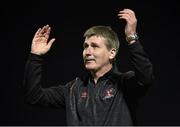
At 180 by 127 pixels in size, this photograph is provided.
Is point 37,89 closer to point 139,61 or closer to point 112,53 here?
point 112,53

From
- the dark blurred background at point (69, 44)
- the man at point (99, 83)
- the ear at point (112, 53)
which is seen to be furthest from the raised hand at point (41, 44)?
the dark blurred background at point (69, 44)

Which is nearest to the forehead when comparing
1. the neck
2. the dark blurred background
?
the neck

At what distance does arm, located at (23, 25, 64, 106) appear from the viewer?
6.66 ft

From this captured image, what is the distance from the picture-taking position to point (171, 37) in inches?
129

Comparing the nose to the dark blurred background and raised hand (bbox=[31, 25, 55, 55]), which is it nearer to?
raised hand (bbox=[31, 25, 55, 55])

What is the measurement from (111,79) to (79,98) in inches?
7.1

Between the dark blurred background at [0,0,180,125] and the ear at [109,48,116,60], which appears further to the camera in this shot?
the dark blurred background at [0,0,180,125]

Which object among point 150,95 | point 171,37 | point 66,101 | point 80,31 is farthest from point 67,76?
point 66,101

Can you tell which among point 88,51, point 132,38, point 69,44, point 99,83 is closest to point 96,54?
point 88,51

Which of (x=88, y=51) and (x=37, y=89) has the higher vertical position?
(x=88, y=51)

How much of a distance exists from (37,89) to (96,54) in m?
0.33

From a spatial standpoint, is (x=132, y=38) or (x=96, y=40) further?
(x=96, y=40)

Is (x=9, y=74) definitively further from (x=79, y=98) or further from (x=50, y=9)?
(x=79, y=98)

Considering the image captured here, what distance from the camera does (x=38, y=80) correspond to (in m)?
2.05
